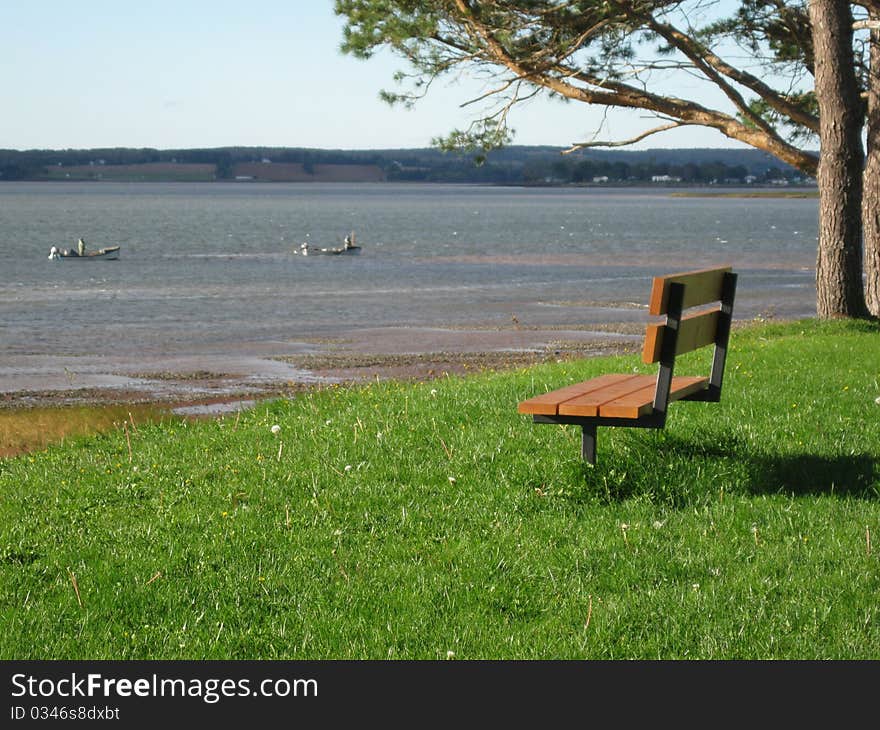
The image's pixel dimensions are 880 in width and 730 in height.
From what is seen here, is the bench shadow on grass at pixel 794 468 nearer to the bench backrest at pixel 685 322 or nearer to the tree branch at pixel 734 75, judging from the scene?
the bench backrest at pixel 685 322

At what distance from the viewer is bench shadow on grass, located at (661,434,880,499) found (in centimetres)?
624

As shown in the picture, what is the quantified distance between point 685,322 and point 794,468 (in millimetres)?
1094

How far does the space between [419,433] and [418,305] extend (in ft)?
72.6

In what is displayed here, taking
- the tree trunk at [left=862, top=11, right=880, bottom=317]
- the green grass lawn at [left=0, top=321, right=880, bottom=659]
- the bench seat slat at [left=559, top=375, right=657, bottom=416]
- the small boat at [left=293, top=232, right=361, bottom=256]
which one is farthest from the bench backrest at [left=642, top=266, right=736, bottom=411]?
the small boat at [left=293, top=232, right=361, bottom=256]

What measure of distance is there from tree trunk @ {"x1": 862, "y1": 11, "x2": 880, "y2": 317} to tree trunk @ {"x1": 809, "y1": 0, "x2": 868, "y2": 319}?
0.49 m

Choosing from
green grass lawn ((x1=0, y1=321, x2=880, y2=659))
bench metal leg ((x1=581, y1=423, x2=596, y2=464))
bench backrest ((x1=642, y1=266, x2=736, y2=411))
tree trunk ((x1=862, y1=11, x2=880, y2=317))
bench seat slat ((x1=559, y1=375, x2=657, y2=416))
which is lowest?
green grass lawn ((x1=0, y1=321, x2=880, y2=659))

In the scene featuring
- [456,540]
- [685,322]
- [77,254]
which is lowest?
[77,254]

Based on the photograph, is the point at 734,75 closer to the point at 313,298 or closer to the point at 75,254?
the point at 313,298

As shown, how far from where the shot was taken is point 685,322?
6168 mm

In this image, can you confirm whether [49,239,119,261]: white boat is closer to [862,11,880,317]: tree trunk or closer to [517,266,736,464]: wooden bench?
[862,11,880,317]: tree trunk

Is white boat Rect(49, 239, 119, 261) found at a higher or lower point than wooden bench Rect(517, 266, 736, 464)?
lower

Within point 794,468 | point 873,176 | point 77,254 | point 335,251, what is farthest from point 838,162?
point 77,254

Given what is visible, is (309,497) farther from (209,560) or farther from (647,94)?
(647,94)

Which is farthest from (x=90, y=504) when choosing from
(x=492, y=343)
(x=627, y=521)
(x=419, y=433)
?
(x=492, y=343)
